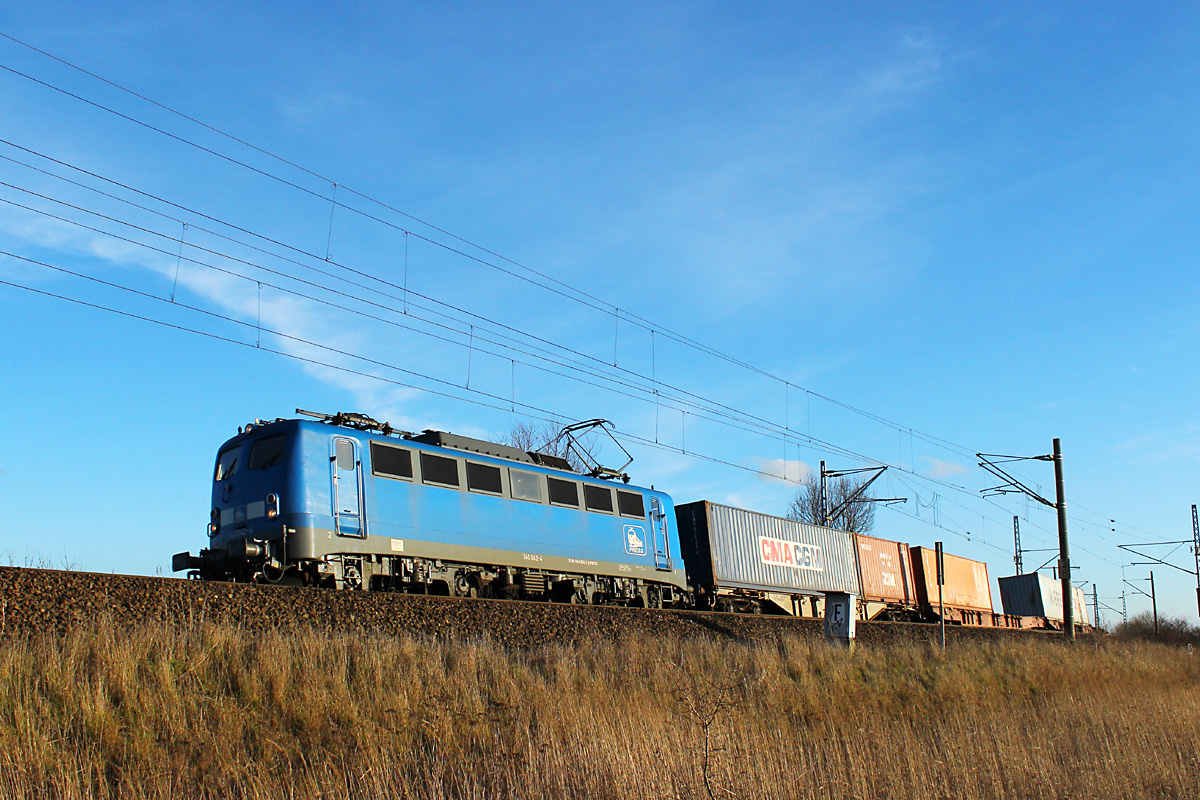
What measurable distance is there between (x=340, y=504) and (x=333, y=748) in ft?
23.6

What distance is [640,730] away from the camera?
10016 millimetres

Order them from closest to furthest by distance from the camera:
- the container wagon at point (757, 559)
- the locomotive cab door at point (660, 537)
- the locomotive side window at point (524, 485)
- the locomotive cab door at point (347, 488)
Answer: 1. the locomotive cab door at point (347, 488)
2. the locomotive side window at point (524, 485)
3. the locomotive cab door at point (660, 537)
4. the container wagon at point (757, 559)

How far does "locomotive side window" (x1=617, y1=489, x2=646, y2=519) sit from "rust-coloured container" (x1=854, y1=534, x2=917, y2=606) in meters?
12.7

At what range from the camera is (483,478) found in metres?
18.4

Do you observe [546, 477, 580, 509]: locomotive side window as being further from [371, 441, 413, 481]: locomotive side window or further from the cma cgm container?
the cma cgm container

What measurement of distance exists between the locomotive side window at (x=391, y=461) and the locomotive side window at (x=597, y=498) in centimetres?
505

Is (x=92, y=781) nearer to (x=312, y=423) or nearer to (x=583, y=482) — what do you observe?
(x=312, y=423)

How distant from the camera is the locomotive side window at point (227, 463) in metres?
17.0

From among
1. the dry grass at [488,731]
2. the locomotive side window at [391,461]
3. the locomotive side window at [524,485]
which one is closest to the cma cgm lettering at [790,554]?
the locomotive side window at [524,485]

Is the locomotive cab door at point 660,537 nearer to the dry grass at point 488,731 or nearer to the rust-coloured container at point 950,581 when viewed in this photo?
the dry grass at point 488,731

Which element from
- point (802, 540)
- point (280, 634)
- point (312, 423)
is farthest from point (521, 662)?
point (802, 540)

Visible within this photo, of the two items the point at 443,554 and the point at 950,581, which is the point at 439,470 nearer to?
the point at 443,554

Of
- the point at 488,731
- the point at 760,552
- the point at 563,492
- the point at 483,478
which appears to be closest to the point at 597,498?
the point at 563,492

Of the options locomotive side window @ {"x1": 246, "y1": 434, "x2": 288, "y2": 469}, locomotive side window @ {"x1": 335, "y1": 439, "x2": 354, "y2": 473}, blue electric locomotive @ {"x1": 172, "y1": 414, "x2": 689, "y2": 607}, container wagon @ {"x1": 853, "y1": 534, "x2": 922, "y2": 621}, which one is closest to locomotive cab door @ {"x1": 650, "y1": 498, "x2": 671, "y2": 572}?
blue electric locomotive @ {"x1": 172, "y1": 414, "x2": 689, "y2": 607}
